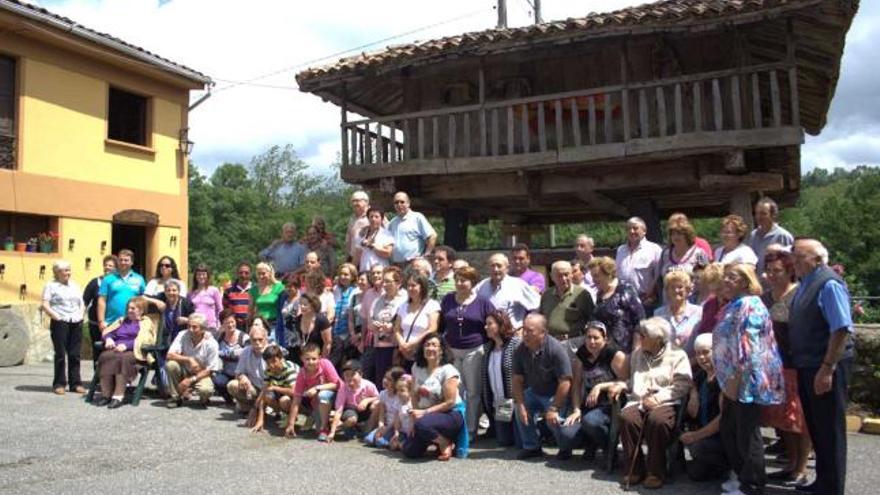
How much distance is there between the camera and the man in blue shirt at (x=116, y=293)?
8.45m

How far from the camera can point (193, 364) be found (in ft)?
25.4

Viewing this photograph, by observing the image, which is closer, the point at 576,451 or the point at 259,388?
the point at 576,451

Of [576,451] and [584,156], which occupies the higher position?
[584,156]

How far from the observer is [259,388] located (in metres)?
7.20

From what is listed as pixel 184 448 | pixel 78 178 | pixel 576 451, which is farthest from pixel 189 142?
pixel 576 451

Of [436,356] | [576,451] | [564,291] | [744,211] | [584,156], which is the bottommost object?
[576,451]

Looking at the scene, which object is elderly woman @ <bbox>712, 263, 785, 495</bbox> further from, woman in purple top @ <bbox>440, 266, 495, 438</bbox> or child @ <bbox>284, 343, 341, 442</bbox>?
child @ <bbox>284, 343, 341, 442</bbox>

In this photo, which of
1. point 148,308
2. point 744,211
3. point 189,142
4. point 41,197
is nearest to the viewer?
point 148,308

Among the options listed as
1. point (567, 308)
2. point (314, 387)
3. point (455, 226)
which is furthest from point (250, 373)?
point (455, 226)

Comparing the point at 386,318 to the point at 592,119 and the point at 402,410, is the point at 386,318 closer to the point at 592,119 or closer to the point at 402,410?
the point at 402,410

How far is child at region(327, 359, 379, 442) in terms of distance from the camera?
6.46 metres

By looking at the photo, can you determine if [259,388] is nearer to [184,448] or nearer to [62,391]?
[184,448]

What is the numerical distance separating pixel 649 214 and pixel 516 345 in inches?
258

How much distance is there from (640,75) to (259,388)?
7.00m
